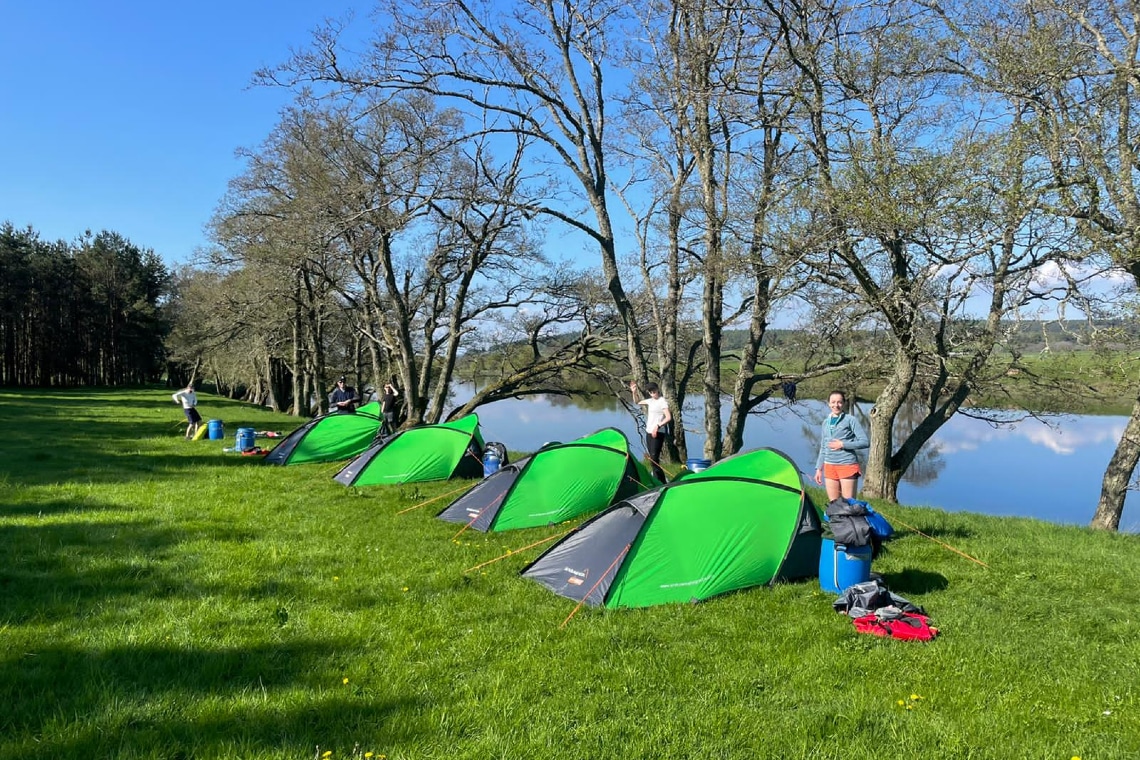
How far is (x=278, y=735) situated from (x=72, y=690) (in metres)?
1.37

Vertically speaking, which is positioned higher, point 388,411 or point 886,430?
point 388,411

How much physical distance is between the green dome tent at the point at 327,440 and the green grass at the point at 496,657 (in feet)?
17.0

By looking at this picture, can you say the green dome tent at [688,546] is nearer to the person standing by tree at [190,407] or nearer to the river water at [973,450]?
the river water at [973,450]

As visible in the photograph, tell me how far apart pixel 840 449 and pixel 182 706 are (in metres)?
6.20

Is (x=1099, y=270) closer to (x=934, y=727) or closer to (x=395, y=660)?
(x=934, y=727)

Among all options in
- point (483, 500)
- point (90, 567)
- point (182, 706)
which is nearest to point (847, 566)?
point (483, 500)

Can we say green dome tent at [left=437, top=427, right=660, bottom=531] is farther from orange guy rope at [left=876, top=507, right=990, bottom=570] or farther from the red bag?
the red bag

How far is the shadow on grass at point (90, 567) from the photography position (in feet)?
17.1

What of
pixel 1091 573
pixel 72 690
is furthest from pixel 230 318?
pixel 1091 573

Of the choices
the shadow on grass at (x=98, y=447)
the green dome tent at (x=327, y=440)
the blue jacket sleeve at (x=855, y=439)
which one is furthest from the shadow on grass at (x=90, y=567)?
the blue jacket sleeve at (x=855, y=439)

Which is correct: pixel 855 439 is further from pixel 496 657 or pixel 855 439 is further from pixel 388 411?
pixel 388 411

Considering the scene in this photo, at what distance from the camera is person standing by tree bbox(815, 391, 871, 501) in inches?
288

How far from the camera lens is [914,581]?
243 inches

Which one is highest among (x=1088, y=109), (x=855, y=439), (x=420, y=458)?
(x=1088, y=109)
